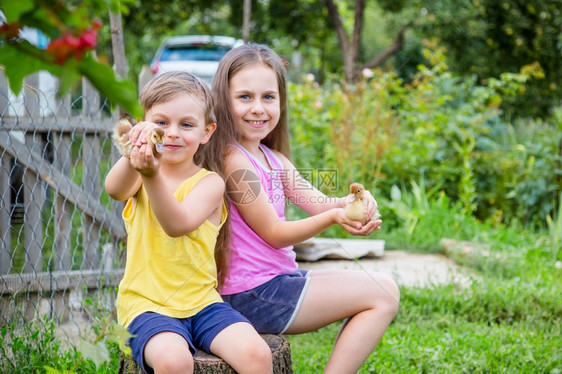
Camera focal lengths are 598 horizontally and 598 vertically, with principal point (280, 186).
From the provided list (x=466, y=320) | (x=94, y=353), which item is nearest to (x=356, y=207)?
(x=94, y=353)

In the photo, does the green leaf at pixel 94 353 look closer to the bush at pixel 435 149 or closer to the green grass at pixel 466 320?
the green grass at pixel 466 320

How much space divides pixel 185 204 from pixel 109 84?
1.04 meters

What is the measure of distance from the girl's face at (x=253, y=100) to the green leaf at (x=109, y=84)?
4.33ft

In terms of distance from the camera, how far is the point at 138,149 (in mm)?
1394

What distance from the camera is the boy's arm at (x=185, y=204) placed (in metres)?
1.51

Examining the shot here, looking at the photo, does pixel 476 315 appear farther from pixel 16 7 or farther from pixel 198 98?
pixel 16 7

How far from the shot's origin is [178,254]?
1743mm

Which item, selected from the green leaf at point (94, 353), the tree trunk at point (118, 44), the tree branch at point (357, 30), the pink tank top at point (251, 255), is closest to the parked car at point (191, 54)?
the tree branch at point (357, 30)

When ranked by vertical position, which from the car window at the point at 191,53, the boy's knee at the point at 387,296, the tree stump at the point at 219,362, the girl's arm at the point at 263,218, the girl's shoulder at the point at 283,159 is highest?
the car window at the point at 191,53

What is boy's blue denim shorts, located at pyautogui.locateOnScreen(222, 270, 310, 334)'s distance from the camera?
1.91 metres

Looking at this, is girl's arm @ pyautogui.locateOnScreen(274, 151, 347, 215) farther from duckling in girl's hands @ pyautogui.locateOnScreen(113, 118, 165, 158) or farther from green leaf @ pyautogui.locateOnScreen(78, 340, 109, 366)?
green leaf @ pyautogui.locateOnScreen(78, 340, 109, 366)

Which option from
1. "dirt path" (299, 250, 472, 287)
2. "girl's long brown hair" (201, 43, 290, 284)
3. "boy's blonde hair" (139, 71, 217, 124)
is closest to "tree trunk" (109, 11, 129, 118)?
"girl's long brown hair" (201, 43, 290, 284)

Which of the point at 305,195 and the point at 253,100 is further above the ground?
the point at 253,100

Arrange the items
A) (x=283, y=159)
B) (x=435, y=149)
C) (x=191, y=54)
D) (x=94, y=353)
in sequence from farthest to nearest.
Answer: (x=191, y=54), (x=435, y=149), (x=283, y=159), (x=94, y=353)
